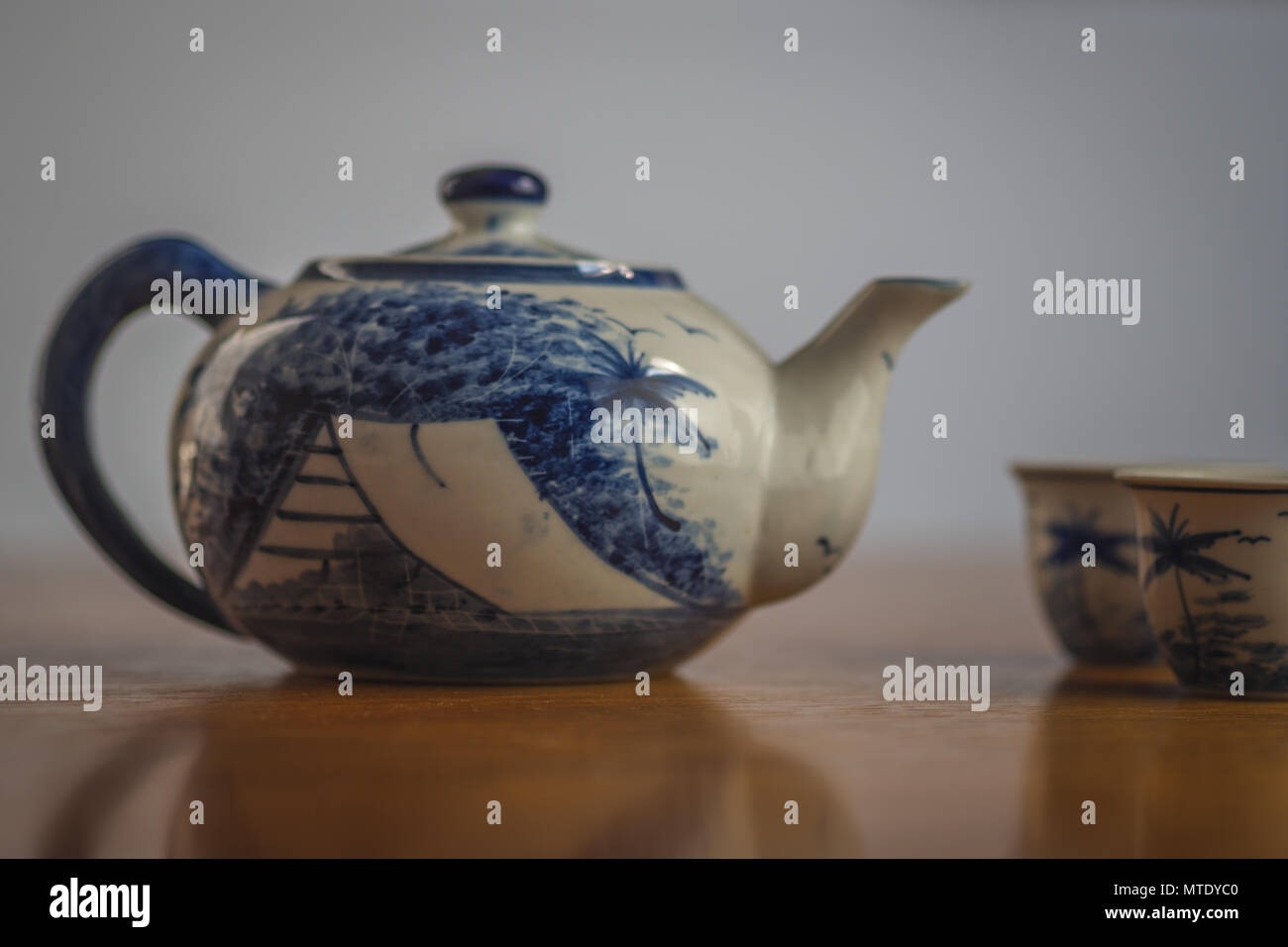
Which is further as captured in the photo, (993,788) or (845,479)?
(845,479)

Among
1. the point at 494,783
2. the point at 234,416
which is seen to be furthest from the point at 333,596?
the point at 494,783

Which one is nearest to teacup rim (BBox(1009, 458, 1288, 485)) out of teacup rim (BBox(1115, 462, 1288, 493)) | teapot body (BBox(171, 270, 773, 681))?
teacup rim (BBox(1115, 462, 1288, 493))

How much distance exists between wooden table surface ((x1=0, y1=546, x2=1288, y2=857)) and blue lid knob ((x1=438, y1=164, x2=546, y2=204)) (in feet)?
0.86

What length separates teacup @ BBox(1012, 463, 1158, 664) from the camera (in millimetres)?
920

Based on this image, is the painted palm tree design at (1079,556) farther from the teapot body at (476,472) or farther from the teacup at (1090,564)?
the teapot body at (476,472)

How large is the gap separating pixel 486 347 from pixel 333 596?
141mm

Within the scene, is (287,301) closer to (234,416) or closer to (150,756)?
(234,416)

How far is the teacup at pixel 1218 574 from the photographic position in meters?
0.75

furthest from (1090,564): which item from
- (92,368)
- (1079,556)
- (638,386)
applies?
(92,368)

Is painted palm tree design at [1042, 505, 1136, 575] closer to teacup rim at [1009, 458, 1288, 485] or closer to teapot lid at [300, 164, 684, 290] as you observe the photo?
teacup rim at [1009, 458, 1288, 485]

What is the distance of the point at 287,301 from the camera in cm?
78

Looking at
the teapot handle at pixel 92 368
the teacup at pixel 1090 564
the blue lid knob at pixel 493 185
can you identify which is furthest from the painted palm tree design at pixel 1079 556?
the teapot handle at pixel 92 368

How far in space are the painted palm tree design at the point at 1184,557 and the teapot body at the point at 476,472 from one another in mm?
204
